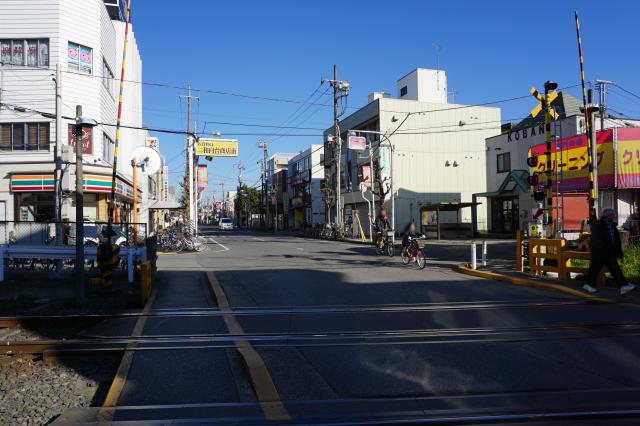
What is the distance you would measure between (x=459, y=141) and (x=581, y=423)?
4069cm

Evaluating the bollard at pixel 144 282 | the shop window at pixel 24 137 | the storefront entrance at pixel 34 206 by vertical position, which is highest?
the shop window at pixel 24 137

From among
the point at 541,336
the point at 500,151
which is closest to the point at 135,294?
the point at 541,336

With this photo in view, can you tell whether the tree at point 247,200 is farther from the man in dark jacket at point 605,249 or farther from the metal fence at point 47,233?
the man in dark jacket at point 605,249

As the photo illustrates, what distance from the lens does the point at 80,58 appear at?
24.1 m

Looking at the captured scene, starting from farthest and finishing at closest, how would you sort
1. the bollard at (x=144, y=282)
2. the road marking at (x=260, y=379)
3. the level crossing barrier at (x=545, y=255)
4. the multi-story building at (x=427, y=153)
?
the multi-story building at (x=427, y=153)
the level crossing barrier at (x=545, y=255)
the bollard at (x=144, y=282)
the road marking at (x=260, y=379)

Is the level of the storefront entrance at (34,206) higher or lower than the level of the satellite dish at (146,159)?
lower

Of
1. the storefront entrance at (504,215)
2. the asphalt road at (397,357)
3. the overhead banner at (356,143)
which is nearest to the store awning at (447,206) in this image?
the storefront entrance at (504,215)

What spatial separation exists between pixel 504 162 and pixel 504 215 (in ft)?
11.9

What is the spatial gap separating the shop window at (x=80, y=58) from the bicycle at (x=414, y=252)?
17496mm

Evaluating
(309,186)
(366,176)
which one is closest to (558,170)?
(366,176)

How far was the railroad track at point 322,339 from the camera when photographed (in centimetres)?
664

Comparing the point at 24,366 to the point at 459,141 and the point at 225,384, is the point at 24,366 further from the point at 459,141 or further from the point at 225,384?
the point at 459,141

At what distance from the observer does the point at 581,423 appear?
4.09 m

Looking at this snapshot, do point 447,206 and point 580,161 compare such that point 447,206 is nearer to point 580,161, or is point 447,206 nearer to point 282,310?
point 580,161
